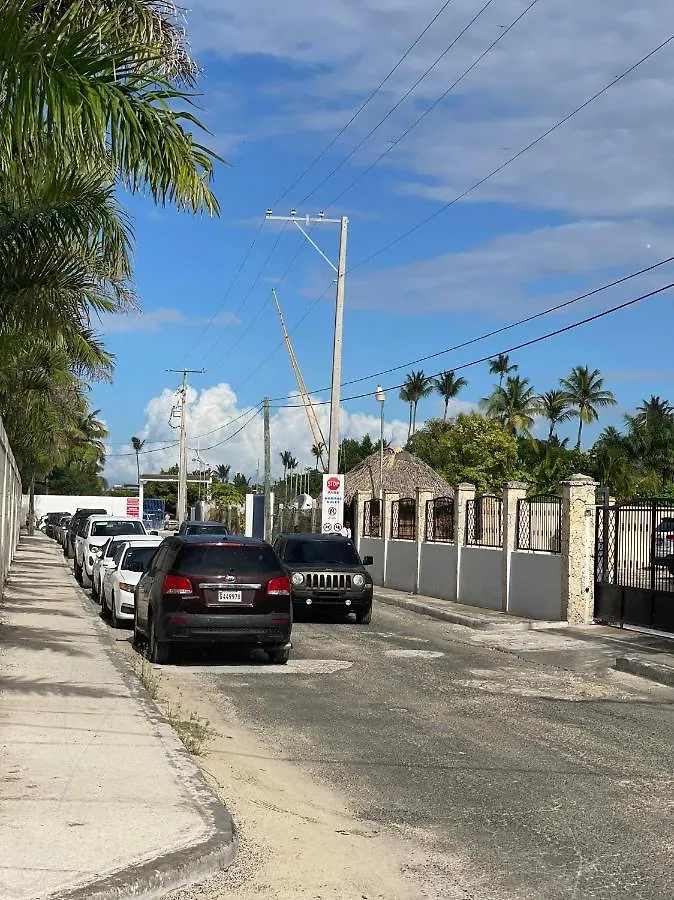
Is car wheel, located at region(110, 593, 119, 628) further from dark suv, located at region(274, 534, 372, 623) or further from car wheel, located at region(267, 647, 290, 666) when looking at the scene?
car wheel, located at region(267, 647, 290, 666)

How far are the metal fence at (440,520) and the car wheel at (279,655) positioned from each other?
14.0m

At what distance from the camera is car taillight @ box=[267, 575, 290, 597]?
15156 millimetres

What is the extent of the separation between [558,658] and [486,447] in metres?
58.4

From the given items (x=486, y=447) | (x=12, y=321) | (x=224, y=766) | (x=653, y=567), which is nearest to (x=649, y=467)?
(x=486, y=447)

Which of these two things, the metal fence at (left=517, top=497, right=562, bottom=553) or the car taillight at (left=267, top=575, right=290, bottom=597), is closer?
the car taillight at (left=267, top=575, right=290, bottom=597)

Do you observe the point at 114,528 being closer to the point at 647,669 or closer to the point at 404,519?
the point at 404,519

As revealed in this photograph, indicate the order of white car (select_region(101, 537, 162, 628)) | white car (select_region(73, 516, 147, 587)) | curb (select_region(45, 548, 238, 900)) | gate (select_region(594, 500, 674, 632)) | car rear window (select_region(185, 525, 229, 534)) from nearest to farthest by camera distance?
curb (select_region(45, 548, 238, 900)) → gate (select_region(594, 500, 674, 632)) → white car (select_region(101, 537, 162, 628)) → white car (select_region(73, 516, 147, 587)) → car rear window (select_region(185, 525, 229, 534))

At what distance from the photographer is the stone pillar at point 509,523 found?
2470 centimetres

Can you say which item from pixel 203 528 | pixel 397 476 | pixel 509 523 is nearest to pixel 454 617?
pixel 509 523

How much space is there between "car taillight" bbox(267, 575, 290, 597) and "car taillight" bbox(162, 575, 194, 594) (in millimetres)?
1034

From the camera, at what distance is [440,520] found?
3066 centimetres

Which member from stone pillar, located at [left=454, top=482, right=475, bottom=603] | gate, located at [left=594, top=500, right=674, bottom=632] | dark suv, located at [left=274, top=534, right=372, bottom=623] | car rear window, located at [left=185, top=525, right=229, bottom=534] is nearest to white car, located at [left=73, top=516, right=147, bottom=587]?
car rear window, located at [left=185, top=525, right=229, bottom=534]

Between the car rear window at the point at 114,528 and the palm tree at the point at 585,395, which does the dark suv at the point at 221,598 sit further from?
the palm tree at the point at 585,395

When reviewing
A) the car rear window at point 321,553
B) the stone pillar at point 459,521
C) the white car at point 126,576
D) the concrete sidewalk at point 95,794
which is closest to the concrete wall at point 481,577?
the stone pillar at point 459,521
